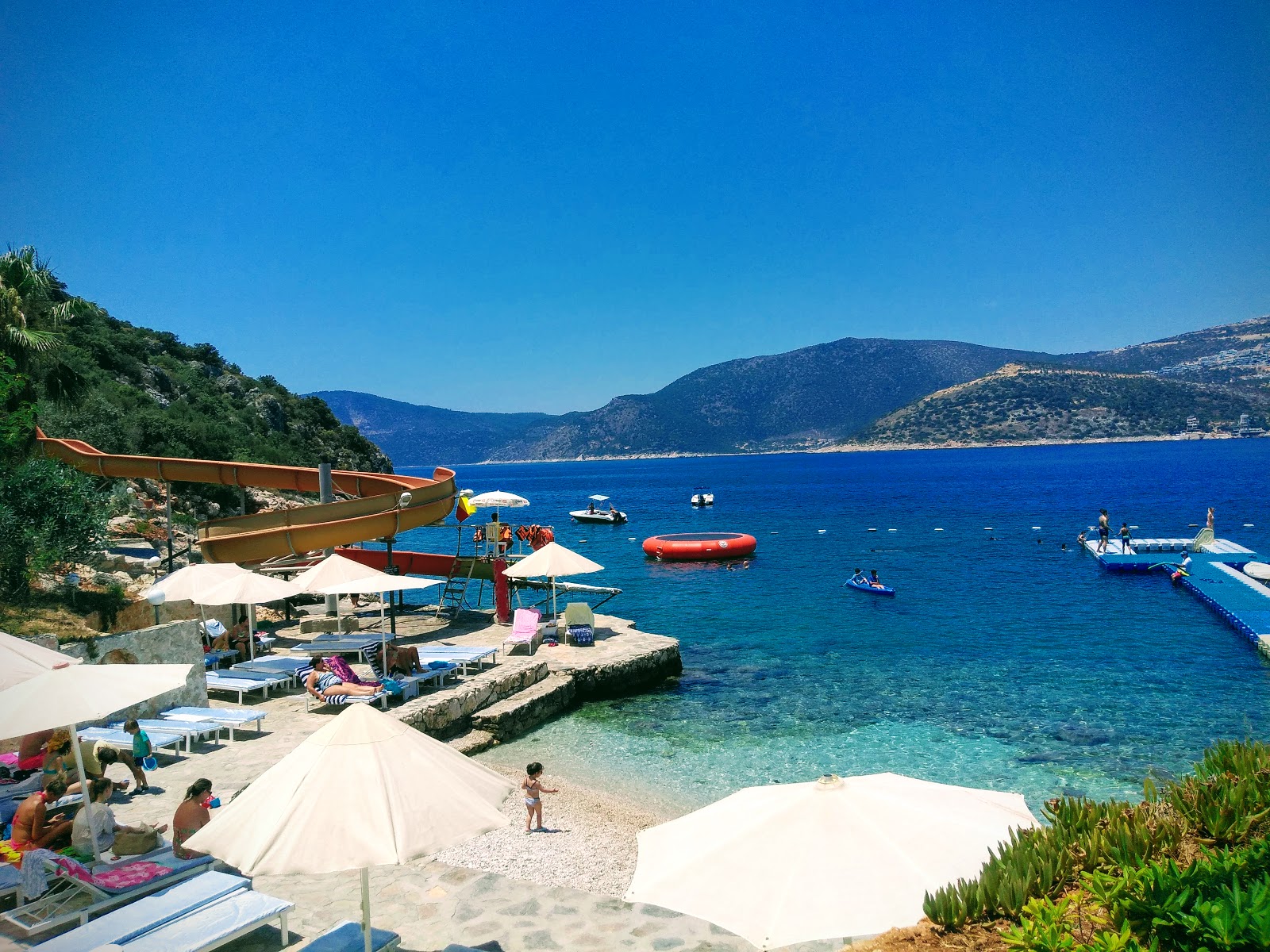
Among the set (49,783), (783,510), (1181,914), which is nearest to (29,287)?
(49,783)

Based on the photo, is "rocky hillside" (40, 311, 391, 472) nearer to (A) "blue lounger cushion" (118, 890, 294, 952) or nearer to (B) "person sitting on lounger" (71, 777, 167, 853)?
(B) "person sitting on lounger" (71, 777, 167, 853)

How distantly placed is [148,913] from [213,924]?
19.8 inches

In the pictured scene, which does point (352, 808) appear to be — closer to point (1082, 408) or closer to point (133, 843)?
point (133, 843)

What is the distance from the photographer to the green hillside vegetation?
175m

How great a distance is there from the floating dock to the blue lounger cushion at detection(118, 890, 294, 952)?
2250 centimetres

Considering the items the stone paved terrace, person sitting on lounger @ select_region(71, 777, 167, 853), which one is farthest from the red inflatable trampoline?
person sitting on lounger @ select_region(71, 777, 167, 853)

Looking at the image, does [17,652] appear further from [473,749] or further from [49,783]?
[473,749]

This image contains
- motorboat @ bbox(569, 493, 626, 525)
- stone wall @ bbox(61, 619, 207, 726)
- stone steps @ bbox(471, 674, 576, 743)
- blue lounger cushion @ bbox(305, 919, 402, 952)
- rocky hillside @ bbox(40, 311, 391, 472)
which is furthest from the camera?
motorboat @ bbox(569, 493, 626, 525)

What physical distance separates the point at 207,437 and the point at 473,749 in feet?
128

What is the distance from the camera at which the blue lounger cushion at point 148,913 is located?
489 centimetres

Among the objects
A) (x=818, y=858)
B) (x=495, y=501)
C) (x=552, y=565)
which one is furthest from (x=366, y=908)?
(x=495, y=501)

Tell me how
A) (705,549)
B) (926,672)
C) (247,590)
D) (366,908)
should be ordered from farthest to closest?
(705,549)
(926,672)
(247,590)
(366,908)

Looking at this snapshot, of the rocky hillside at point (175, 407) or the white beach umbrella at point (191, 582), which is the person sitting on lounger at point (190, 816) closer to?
the white beach umbrella at point (191, 582)

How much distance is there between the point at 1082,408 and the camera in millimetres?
179500
